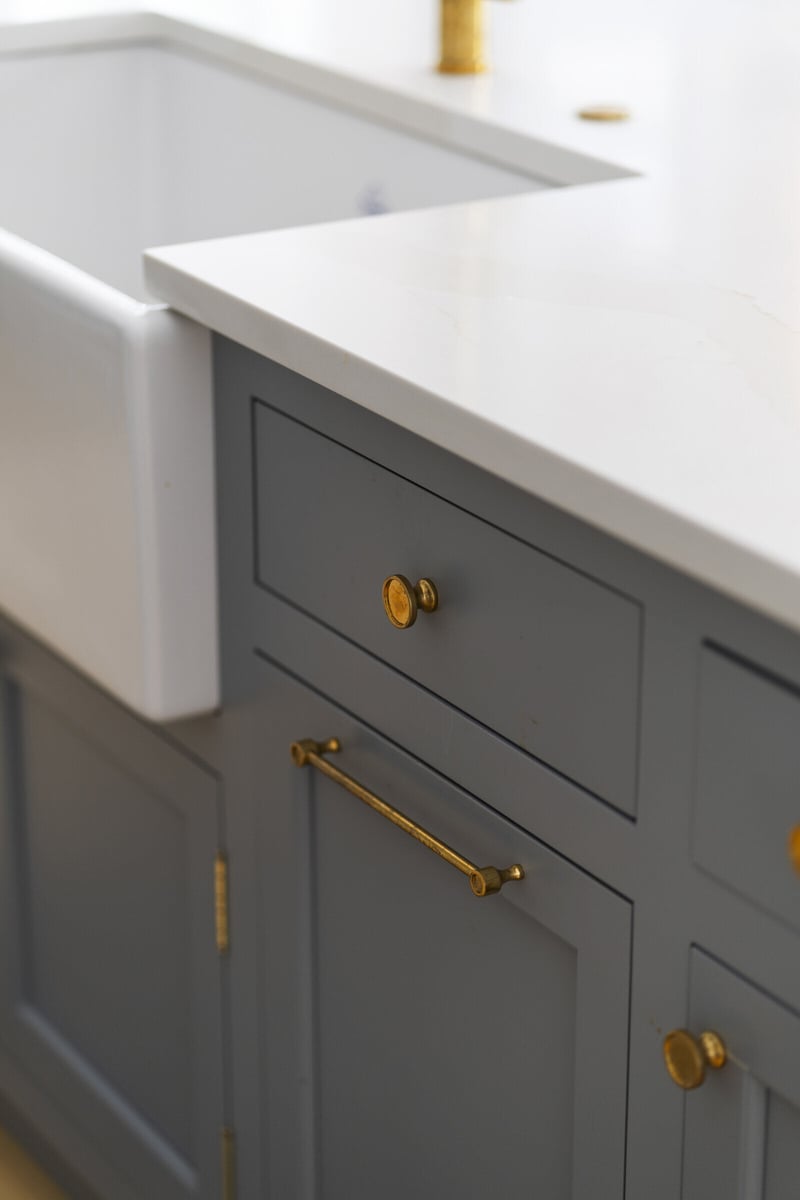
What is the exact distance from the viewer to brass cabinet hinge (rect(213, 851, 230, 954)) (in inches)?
47.3

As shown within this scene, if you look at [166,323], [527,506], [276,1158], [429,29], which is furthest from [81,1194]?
[429,29]

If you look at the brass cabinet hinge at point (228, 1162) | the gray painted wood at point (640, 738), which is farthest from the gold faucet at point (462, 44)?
the brass cabinet hinge at point (228, 1162)

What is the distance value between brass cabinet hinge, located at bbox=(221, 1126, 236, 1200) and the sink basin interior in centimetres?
→ 75

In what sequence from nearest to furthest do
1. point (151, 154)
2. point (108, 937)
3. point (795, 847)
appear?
1. point (795, 847)
2. point (108, 937)
3. point (151, 154)

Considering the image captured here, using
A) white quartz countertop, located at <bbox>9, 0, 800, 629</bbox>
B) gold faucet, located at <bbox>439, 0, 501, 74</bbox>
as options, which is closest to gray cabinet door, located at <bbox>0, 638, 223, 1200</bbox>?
white quartz countertop, located at <bbox>9, 0, 800, 629</bbox>

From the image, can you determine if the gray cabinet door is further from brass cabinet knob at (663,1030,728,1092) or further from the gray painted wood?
brass cabinet knob at (663,1030,728,1092)

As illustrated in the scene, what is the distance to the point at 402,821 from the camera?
96 cm

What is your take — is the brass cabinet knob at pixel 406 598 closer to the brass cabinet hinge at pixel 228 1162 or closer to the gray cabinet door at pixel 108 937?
the gray cabinet door at pixel 108 937

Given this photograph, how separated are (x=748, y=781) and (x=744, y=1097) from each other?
0.52 feet

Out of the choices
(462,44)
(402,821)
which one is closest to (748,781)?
(402,821)

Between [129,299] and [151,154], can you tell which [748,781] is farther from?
[151,154]

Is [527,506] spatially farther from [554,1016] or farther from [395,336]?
[554,1016]

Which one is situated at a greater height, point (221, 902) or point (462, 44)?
point (462, 44)

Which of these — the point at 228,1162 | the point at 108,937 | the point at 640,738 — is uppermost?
the point at 640,738
